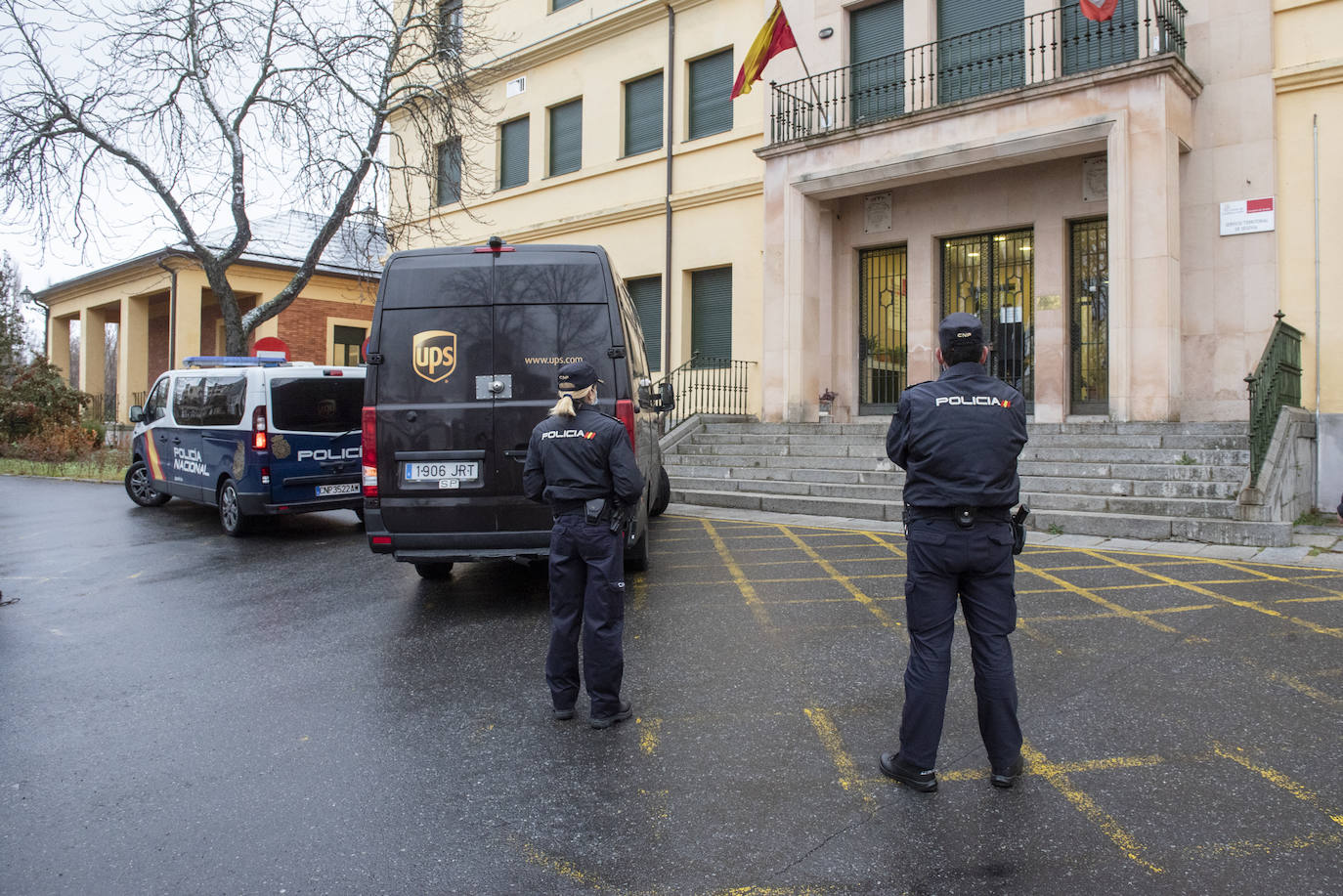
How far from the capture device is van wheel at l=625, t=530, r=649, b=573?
7.11 meters

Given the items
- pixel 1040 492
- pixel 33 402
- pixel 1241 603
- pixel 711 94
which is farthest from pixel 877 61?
pixel 33 402

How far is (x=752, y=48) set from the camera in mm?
14641

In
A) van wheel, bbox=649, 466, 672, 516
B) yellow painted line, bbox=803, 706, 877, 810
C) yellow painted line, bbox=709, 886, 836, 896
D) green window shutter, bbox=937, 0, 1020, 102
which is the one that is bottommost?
yellow painted line, bbox=709, 886, 836, 896

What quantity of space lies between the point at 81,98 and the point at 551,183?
9135 millimetres

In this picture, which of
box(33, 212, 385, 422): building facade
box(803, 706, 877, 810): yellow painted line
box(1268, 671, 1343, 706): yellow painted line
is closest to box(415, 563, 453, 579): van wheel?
box(803, 706, 877, 810): yellow painted line

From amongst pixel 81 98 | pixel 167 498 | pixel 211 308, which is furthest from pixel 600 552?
pixel 211 308

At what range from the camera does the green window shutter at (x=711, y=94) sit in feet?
57.4

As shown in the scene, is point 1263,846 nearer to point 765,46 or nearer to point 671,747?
point 671,747

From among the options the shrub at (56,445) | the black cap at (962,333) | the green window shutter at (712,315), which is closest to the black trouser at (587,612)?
the black cap at (962,333)

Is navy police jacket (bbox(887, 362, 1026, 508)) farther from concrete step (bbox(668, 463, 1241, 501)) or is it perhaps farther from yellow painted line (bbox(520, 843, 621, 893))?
concrete step (bbox(668, 463, 1241, 501))

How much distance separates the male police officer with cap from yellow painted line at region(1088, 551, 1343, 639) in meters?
3.28

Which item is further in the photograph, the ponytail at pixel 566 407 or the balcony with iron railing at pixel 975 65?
the balcony with iron railing at pixel 975 65

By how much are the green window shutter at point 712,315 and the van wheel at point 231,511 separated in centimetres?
957

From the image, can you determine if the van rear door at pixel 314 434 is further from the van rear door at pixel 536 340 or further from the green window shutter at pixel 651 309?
the green window shutter at pixel 651 309
